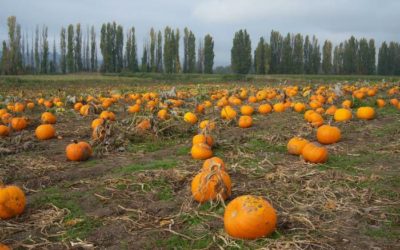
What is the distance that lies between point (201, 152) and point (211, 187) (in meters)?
2.16

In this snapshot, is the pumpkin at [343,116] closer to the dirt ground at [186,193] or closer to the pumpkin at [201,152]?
the dirt ground at [186,193]

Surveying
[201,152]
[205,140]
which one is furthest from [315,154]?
[205,140]

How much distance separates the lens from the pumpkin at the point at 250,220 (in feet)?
12.7

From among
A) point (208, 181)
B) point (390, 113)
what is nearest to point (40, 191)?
point (208, 181)

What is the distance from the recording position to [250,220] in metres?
3.86

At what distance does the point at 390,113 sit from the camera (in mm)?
11234

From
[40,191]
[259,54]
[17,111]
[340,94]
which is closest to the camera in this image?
[40,191]

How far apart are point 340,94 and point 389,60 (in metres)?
74.5

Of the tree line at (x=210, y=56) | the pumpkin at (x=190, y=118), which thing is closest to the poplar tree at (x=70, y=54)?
the tree line at (x=210, y=56)

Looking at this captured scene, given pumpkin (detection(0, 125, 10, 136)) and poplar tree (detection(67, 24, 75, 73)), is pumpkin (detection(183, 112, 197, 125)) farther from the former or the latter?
poplar tree (detection(67, 24, 75, 73))

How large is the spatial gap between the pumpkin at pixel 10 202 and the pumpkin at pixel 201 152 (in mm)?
3013

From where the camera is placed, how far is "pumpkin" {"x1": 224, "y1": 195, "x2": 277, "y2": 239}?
3.87 m

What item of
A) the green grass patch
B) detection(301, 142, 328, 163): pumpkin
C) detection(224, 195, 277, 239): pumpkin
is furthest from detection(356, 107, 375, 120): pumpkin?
detection(224, 195, 277, 239): pumpkin

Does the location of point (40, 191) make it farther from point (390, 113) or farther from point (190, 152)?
point (390, 113)
